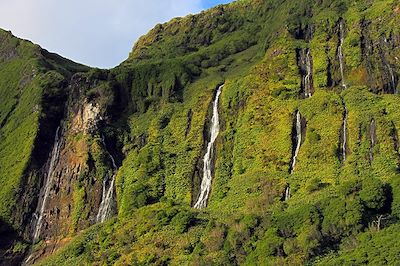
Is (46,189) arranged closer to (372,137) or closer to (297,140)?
(297,140)

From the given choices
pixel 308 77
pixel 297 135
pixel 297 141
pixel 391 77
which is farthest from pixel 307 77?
pixel 297 141

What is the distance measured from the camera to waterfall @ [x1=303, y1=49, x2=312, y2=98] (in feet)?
314

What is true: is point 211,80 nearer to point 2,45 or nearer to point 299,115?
point 299,115

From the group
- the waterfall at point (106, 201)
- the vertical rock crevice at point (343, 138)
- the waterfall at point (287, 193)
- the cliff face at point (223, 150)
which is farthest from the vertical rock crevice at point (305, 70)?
the waterfall at point (106, 201)

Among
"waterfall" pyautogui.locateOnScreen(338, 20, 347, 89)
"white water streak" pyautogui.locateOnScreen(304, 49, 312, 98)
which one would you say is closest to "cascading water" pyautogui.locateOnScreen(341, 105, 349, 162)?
"waterfall" pyautogui.locateOnScreen(338, 20, 347, 89)

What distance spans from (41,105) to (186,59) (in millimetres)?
29303

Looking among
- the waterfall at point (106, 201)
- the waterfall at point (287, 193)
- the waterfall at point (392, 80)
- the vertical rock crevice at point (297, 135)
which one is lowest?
the waterfall at point (287, 193)

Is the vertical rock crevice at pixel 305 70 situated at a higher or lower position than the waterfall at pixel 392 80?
higher

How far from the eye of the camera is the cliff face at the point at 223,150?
2571 inches

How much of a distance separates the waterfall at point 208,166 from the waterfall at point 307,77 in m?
14.0

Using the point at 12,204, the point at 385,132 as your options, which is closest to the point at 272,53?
the point at 385,132

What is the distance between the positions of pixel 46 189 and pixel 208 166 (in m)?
25.4

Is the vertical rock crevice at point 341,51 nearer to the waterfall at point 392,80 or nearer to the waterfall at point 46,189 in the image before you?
the waterfall at point 392,80

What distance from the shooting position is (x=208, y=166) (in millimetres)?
92125
